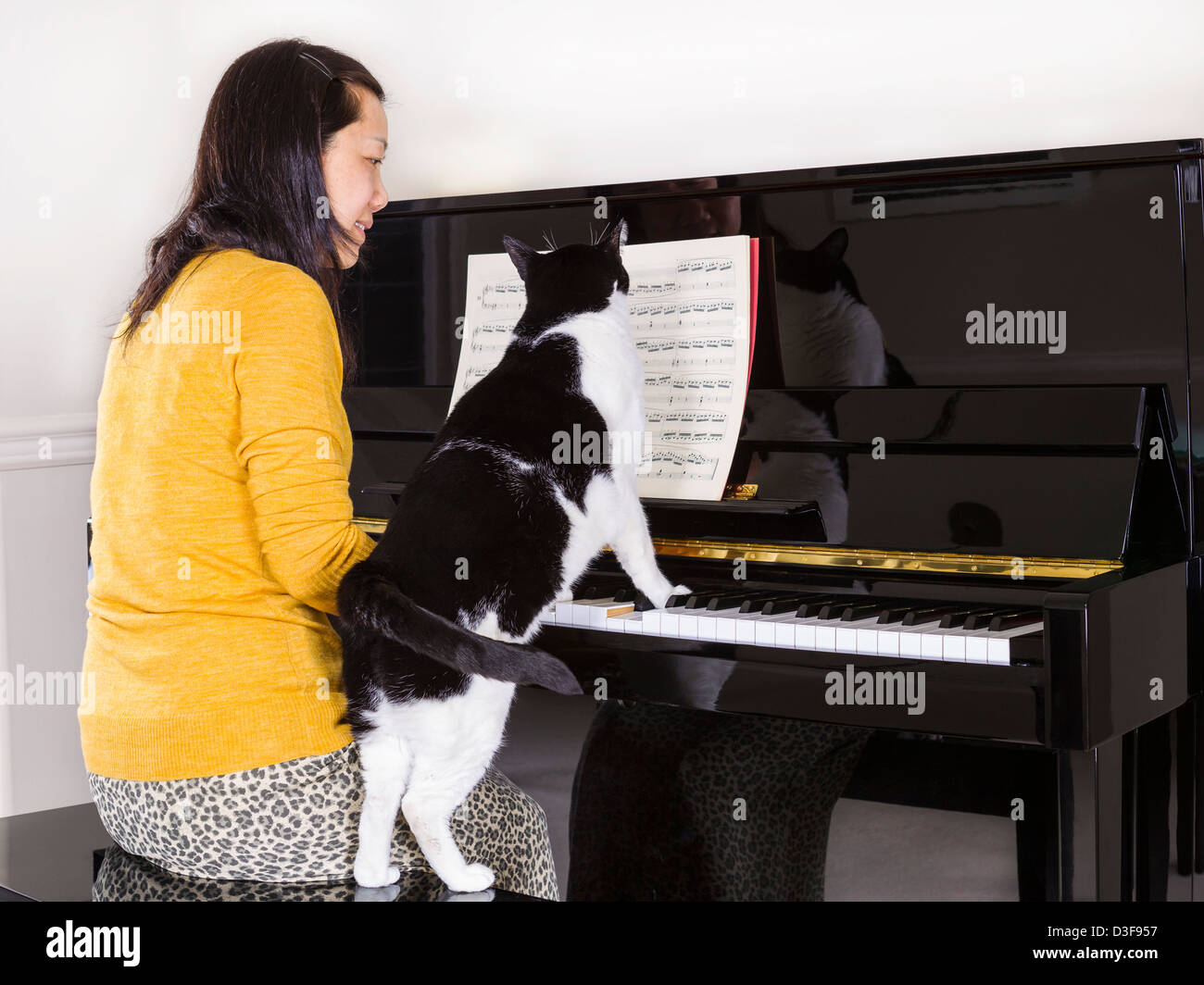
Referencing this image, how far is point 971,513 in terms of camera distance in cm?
192

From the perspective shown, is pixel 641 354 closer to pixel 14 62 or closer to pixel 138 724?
pixel 138 724

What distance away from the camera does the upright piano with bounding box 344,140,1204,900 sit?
5.44 ft

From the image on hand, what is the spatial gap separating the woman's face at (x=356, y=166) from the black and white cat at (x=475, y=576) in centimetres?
31

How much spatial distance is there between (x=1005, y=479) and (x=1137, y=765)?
0.47 meters

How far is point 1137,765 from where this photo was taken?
187 cm

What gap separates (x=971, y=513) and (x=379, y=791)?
3.26ft

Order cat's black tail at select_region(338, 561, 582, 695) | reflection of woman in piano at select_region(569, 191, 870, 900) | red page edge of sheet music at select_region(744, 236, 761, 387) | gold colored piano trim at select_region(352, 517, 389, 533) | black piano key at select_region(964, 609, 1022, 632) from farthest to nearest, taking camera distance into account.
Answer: gold colored piano trim at select_region(352, 517, 389, 533) < red page edge of sheet music at select_region(744, 236, 761, 387) < reflection of woman in piano at select_region(569, 191, 870, 900) < black piano key at select_region(964, 609, 1022, 632) < cat's black tail at select_region(338, 561, 582, 695)

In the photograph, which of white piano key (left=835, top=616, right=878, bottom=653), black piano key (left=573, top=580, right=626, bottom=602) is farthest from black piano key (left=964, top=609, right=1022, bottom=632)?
black piano key (left=573, top=580, right=626, bottom=602)

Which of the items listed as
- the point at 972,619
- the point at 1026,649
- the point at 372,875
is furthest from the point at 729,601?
the point at 372,875

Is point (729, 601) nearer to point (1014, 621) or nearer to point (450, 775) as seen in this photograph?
point (1014, 621)

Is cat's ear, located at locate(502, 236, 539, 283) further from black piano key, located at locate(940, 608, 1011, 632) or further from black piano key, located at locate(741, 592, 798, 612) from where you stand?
black piano key, located at locate(940, 608, 1011, 632)

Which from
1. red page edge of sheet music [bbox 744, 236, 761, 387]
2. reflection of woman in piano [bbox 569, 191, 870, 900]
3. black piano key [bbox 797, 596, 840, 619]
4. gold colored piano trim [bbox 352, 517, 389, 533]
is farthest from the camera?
gold colored piano trim [bbox 352, 517, 389, 533]

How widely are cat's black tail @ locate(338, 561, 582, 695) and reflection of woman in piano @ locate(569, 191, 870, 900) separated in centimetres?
54

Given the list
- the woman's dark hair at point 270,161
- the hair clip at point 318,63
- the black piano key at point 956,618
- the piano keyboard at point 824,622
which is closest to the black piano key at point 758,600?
the piano keyboard at point 824,622
